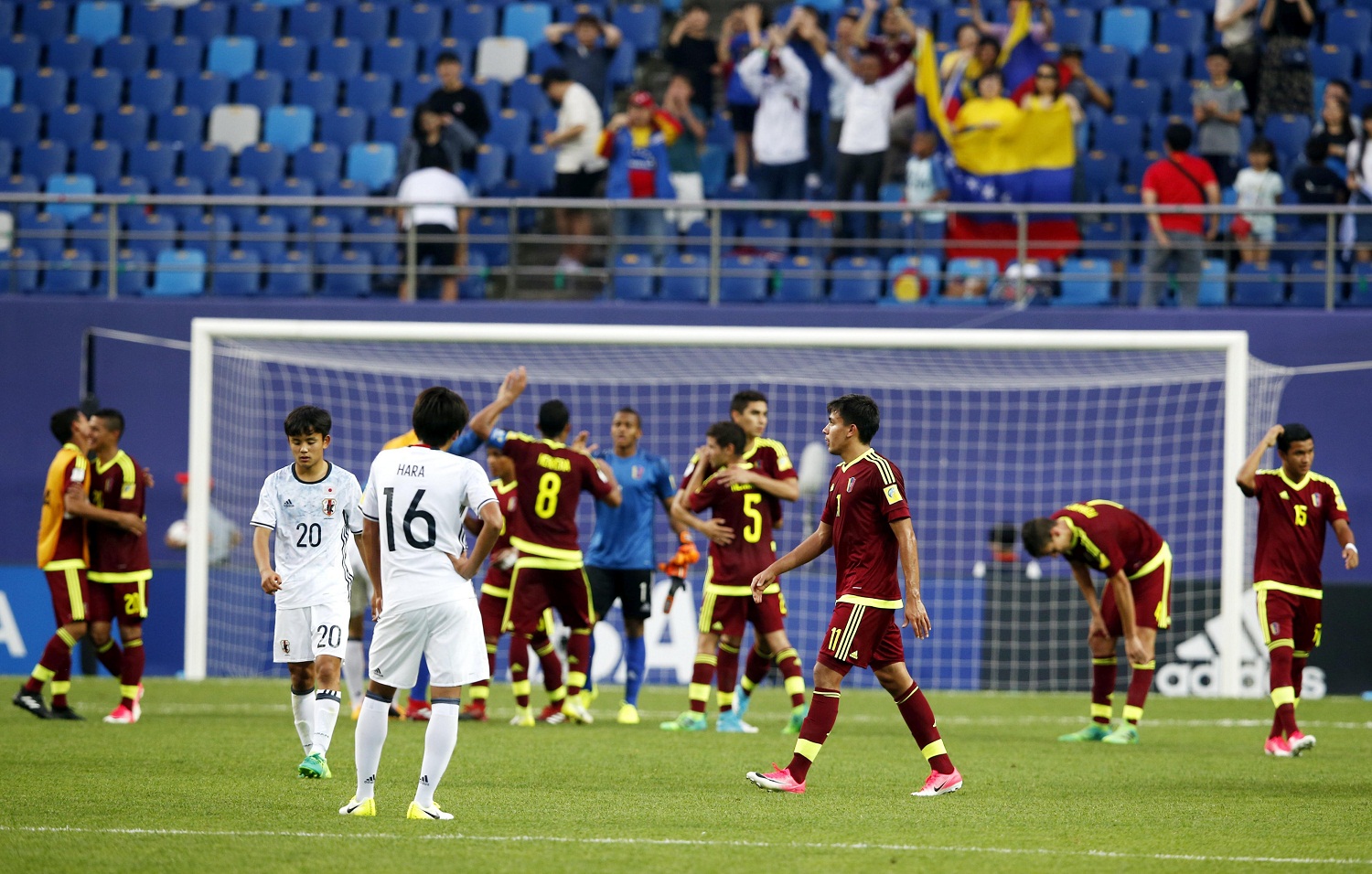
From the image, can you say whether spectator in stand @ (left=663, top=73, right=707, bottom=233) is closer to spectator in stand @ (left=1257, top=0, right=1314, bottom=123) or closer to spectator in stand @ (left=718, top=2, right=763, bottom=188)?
spectator in stand @ (left=718, top=2, right=763, bottom=188)

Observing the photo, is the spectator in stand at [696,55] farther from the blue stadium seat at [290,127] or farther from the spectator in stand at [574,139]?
the blue stadium seat at [290,127]

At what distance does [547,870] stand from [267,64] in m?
→ 16.4

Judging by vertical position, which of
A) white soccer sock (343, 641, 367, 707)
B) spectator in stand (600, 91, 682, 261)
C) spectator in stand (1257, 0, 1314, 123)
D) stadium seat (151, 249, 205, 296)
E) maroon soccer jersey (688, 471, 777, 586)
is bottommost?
white soccer sock (343, 641, 367, 707)

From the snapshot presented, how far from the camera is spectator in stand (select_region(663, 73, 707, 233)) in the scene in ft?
56.9

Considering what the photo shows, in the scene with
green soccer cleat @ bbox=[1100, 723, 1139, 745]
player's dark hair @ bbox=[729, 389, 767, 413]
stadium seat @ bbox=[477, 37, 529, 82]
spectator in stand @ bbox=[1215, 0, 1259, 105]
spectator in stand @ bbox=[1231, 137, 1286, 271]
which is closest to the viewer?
green soccer cleat @ bbox=[1100, 723, 1139, 745]

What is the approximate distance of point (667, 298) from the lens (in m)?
16.9

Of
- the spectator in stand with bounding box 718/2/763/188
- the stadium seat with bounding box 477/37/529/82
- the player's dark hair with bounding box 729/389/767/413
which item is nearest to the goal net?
the spectator in stand with bounding box 718/2/763/188

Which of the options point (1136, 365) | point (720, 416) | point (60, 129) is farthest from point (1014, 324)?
point (60, 129)

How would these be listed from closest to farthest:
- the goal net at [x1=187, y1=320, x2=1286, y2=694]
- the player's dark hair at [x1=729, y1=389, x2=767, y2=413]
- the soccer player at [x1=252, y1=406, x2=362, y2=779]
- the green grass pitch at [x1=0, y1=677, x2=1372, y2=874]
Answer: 1. the green grass pitch at [x1=0, y1=677, x2=1372, y2=874]
2. the soccer player at [x1=252, y1=406, x2=362, y2=779]
3. the player's dark hair at [x1=729, y1=389, x2=767, y2=413]
4. the goal net at [x1=187, y1=320, x2=1286, y2=694]

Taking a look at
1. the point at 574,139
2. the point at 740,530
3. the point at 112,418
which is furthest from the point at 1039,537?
the point at 574,139

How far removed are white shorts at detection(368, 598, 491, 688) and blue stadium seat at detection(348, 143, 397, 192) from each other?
12400 millimetres

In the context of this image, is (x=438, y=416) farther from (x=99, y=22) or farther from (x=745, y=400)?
(x=99, y=22)

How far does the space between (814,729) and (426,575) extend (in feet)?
7.08

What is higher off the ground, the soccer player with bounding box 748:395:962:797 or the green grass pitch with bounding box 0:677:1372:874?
the soccer player with bounding box 748:395:962:797
